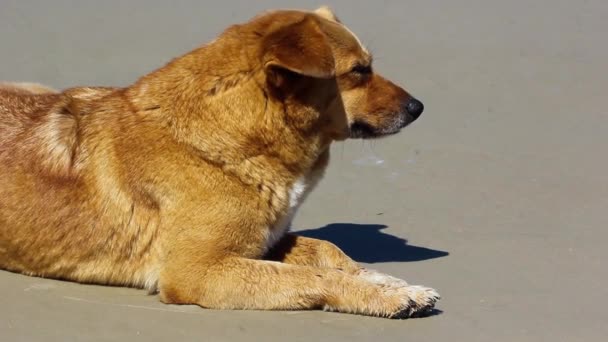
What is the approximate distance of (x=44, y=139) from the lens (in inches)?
245

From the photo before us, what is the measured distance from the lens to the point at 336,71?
6316mm

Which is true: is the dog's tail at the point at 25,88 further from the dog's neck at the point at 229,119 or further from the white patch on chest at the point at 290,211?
the white patch on chest at the point at 290,211

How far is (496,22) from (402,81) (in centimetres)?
184

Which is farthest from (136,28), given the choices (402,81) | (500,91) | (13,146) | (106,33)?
(13,146)

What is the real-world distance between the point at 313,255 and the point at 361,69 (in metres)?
1.08

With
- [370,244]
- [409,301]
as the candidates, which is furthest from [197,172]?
[370,244]

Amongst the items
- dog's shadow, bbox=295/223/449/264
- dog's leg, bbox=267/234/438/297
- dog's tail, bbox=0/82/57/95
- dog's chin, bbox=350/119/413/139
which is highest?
dog's chin, bbox=350/119/413/139

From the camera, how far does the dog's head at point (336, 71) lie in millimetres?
5984

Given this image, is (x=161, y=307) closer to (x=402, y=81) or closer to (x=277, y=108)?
(x=277, y=108)

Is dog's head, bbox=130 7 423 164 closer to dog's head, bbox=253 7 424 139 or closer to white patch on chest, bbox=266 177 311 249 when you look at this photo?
dog's head, bbox=253 7 424 139

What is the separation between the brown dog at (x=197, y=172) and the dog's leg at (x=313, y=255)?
0.15 metres

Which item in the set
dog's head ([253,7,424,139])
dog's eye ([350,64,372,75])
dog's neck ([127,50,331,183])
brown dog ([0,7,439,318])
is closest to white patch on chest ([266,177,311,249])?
brown dog ([0,7,439,318])

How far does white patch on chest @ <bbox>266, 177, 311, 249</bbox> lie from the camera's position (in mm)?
6281

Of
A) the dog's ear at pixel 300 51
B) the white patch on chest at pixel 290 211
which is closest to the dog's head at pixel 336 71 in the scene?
the dog's ear at pixel 300 51
